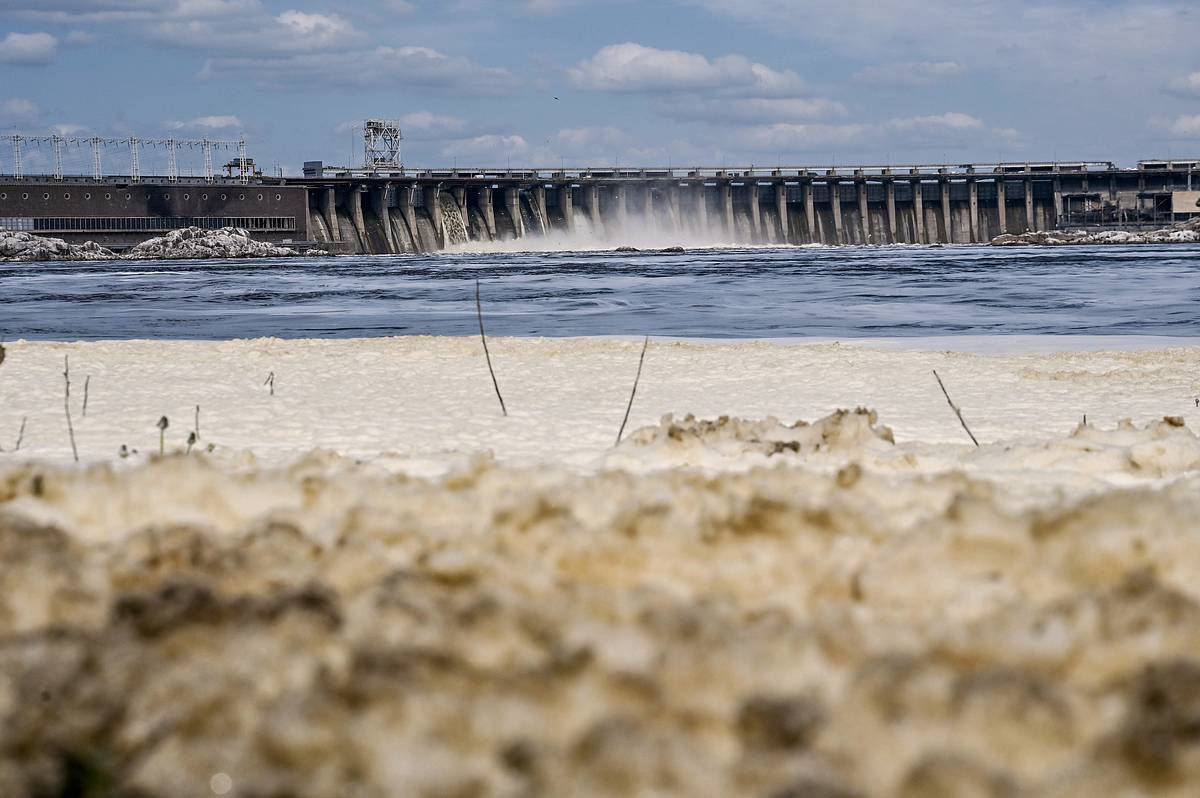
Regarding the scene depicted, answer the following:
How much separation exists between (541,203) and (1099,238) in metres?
43.8

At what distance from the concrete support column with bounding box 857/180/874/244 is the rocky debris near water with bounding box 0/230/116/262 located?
56.6 m

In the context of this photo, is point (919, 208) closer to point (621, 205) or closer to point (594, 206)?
point (621, 205)

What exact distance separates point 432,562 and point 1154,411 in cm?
1010

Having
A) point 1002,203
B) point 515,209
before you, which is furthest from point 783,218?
point 515,209

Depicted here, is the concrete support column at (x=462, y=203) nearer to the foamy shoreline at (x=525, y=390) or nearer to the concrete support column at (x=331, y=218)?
the concrete support column at (x=331, y=218)

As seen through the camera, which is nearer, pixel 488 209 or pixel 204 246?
pixel 204 246

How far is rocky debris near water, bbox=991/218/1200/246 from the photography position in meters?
95.4

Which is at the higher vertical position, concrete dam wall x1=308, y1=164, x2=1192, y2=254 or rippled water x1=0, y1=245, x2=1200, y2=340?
concrete dam wall x1=308, y1=164, x2=1192, y2=254

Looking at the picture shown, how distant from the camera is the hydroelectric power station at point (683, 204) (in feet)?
305

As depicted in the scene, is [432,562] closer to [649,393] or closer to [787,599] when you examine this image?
[787,599]

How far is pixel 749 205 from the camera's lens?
103 metres

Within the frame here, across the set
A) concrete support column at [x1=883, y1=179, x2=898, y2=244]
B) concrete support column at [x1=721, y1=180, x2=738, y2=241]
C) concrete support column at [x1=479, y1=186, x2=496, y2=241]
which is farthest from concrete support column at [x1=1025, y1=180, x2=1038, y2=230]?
concrete support column at [x1=479, y1=186, x2=496, y2=241]

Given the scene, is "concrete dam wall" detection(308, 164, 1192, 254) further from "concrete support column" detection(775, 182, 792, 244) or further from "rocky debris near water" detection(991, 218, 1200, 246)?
"rocky debris near water" detection(991, 218, 1200, 246)

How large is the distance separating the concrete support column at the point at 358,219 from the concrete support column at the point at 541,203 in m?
14.1
